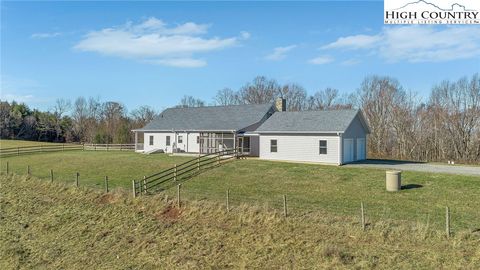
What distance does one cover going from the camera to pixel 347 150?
29.7 m

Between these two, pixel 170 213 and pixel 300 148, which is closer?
pixel 170 213

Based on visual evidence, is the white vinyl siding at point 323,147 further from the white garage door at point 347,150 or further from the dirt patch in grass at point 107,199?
the dirt patch in grass at point 107,199

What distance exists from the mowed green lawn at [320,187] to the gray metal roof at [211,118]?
6612 mm

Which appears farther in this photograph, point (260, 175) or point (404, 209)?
point (260, 175)

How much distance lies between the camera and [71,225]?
56.5 ft

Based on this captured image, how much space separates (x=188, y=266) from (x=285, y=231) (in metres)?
3.52

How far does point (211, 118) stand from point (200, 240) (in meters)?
27.3

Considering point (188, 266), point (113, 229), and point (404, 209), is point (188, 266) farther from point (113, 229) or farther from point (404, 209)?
point (404, 209)

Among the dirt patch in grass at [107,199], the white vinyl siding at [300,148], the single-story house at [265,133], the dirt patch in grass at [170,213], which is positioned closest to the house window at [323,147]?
the single-story house at [265,133]

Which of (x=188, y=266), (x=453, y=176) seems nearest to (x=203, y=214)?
(x=188, y=266)

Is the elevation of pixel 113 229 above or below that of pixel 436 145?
below

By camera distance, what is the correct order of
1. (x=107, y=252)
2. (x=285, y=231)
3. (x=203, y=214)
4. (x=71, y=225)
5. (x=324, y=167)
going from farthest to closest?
1. (x=324, y=167)
2. (x=71, y=225)
3. (x=203, y=214)
4. (x=107, y=252)
5. (x=285, y=231)

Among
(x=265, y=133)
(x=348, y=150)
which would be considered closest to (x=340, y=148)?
(x=348, y=150)

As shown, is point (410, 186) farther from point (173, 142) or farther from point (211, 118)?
point (173, 142)
